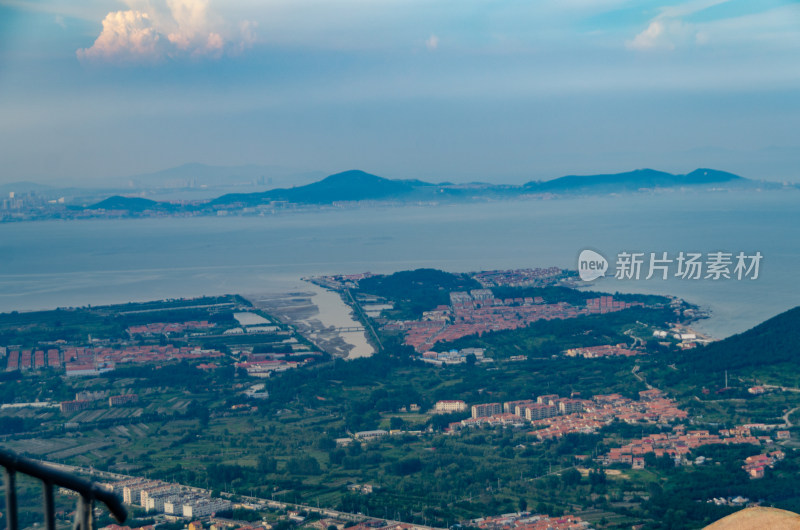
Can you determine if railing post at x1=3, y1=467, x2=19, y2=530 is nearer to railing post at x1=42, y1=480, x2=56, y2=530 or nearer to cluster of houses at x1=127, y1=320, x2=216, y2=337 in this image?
railing post at x1=42, y1=480, x2=56, y2=530

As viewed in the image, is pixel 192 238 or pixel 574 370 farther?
pixel 192 238

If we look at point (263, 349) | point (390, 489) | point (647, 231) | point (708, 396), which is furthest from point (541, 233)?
point (390, 489)

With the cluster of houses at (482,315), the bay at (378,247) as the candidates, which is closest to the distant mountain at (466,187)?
the bay at (378,247)

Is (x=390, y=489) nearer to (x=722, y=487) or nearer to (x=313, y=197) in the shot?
(x=722, y=487)

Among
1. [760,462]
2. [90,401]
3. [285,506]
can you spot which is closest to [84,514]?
[285,506]

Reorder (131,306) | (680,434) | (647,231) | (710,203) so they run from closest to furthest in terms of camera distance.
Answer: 1. (680,434)
2. (131,306)
3. (647,231)
4. (710,203)

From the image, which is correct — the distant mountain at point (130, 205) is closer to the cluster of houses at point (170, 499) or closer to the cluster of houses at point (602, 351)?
the cluster of houses at point (602, 351)

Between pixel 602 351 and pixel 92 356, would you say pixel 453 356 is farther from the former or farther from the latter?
pixel 92 356
